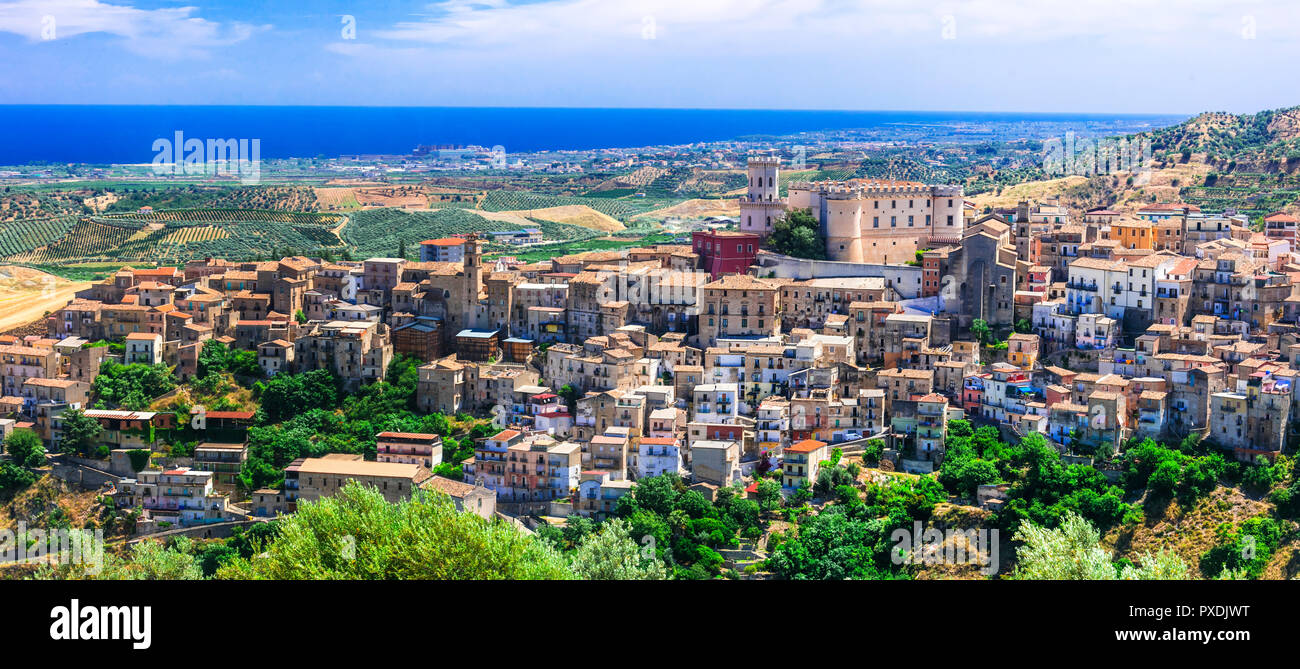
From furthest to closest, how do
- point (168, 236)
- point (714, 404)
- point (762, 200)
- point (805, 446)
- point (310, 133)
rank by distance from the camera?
1. point (310, 133)
2. point (168, 236)
3. point (762, 200)
4. point (714, 404)
5. point (805, 446)

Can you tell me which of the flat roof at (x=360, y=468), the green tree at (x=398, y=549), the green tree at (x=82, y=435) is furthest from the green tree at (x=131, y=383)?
the green tree at (x=398, y=549)

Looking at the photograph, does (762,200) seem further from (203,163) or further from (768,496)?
(203,163)

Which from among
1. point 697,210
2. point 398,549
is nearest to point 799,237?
point 398,549

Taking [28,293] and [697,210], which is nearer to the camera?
[28,293]

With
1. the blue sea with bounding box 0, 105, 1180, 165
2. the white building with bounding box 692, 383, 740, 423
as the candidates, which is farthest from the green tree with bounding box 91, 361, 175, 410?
the blue sea with bounding box 0, 105, 1180, 165

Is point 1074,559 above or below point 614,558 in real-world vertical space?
above

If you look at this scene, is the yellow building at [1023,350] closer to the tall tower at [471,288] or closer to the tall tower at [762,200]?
the tall tower at [762,200]
